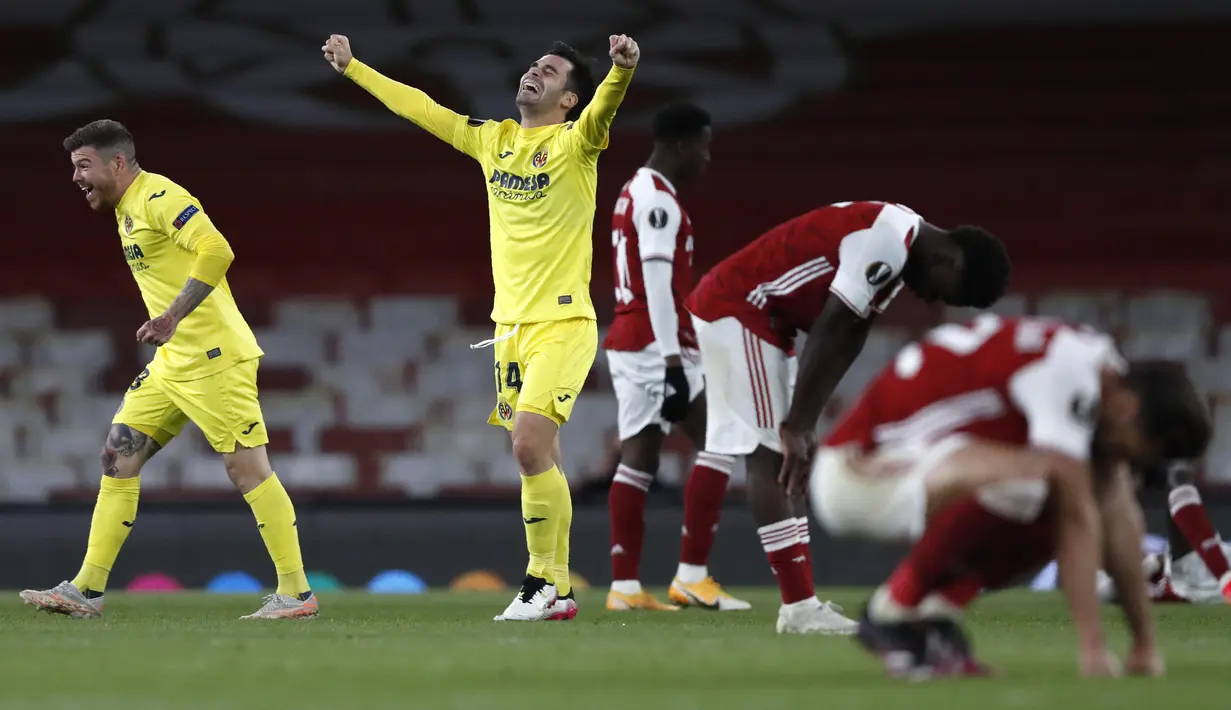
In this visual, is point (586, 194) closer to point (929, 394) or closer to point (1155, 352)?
point (929, 394)

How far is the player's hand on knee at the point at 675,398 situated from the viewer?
715 cm

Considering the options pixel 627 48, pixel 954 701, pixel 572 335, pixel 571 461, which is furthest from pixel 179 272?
pixel 571 461

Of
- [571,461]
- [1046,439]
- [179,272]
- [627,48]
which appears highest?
[627,48]

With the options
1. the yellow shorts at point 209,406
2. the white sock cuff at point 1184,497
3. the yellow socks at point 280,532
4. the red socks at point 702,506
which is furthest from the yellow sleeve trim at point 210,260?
the white sock cuff at point 1184,497

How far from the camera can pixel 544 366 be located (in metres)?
6.71

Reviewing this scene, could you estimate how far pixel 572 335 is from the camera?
6828 millimetres

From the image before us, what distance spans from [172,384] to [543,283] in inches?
60.3

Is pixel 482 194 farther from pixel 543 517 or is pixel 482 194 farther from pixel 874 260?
pixel 874 260

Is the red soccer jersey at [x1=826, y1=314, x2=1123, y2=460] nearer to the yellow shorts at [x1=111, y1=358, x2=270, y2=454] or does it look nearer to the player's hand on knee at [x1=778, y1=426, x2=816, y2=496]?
the player's hand on knee at [x1=778, y1=426, x2=816, y2=496]

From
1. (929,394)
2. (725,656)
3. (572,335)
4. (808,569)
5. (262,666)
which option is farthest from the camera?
(572,335)

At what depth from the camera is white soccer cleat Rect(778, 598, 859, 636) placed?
234 inches

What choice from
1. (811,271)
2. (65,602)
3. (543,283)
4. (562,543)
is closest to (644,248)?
(543,283)

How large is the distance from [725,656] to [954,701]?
135 centimetres

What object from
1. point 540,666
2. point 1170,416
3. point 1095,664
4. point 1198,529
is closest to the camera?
point 1095,664
